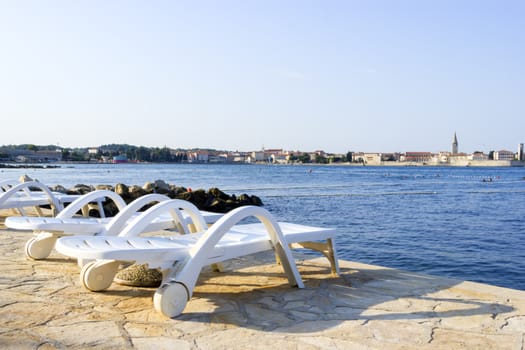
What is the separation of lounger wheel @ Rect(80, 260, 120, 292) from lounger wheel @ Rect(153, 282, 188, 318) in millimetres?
893

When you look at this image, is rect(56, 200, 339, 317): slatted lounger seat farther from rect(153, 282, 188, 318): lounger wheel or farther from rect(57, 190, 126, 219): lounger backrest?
rect(57, 190, 126, 219): lounger backrest

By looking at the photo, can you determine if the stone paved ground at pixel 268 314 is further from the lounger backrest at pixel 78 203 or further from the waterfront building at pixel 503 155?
the waterfront building at pixel 503 155

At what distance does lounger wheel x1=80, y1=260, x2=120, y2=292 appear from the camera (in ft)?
14.1

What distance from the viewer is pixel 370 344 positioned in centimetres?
320

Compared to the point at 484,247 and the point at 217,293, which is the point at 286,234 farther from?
the point at 484,247

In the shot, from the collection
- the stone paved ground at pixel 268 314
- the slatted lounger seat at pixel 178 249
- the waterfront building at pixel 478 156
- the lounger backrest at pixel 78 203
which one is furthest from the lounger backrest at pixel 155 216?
the waterfront building at pixel 478 156

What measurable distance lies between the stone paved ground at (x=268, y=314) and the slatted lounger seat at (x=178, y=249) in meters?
0.16

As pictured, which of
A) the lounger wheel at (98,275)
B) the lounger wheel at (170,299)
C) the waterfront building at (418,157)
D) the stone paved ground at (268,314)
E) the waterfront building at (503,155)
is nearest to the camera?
the stone paved ground at (268,314)

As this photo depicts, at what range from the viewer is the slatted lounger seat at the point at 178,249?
3.61 metres

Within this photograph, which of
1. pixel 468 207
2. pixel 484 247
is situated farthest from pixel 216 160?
pixel 484 247

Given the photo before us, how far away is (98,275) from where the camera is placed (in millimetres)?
4312

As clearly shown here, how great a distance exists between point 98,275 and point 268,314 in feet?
5.17

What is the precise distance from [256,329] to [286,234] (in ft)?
4.96

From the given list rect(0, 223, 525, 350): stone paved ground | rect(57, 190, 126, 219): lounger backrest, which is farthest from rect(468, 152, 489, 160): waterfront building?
rect(0, 223, 525, 350): stone paved ground
